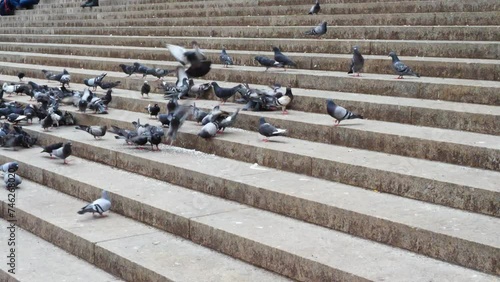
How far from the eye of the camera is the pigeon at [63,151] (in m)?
7.33

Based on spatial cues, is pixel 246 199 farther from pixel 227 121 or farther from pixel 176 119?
pixel 227 121

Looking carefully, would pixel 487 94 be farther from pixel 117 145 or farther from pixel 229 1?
pixel 229 1

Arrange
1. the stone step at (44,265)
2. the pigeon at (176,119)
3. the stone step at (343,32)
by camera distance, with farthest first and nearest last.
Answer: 1. the stone step at (343,32)
2. the pigeon at (176,119)
3. the stone step at (44,265)

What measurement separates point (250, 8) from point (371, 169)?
25.1 feet

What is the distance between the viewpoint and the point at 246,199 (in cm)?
571

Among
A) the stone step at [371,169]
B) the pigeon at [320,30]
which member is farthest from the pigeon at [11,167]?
the pigeon at [320,30]

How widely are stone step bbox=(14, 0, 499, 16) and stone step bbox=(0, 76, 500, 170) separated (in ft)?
10.2

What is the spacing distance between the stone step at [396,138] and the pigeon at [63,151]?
185 centimetres

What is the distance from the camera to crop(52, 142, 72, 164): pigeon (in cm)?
733

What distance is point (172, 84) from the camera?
945cm

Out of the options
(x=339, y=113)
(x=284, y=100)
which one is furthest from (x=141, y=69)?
(x=339, y=113)

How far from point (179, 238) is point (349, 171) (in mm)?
1493

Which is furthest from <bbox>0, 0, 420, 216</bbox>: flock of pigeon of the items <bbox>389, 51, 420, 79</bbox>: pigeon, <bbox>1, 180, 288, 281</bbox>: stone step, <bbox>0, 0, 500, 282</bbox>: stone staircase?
<bbox>1, 180, 288, 281</bbox>: stone step

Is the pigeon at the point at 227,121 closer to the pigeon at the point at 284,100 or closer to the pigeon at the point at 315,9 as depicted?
the pigeon at the point at 284,100
